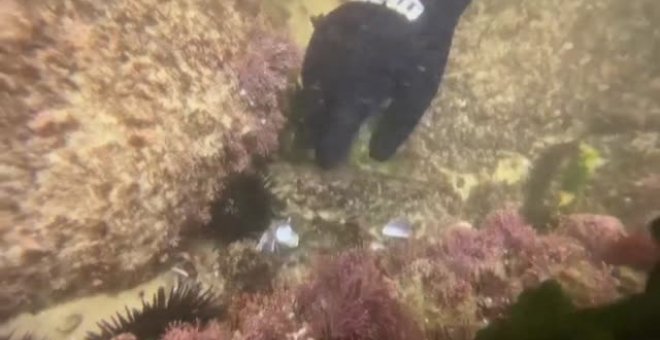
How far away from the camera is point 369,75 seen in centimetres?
407

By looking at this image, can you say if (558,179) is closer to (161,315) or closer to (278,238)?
(278,238)

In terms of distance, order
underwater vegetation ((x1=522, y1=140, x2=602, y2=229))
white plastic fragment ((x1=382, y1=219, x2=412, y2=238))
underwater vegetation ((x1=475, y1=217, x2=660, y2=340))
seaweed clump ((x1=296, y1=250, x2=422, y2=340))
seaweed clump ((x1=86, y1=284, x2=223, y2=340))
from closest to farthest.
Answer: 1. underwater vegetation ((x1=475, y1=217, x2=660, y2=340))
2. seaweed clump ((x1=296, y1=250, x2=422, y2=340))
3. seaweed clump ((x1=86, y1=284, x2=223, y2=340))
4. white plastic fragment ((x1=382, y1=219, x2=412, y2=238))
5. underwater vegetation ((x1=522, y1=140, x2=602, y2=229))

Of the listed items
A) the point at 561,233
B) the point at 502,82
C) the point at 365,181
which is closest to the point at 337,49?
the point at 365,181

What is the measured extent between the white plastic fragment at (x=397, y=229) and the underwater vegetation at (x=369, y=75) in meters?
0.49

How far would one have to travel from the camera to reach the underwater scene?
8.89 feet

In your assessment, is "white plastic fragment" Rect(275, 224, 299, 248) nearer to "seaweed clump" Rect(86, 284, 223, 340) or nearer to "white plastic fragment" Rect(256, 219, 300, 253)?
"white plastic fragment" Rect(256, 219, 300, 253)

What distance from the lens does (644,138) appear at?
4449 mm

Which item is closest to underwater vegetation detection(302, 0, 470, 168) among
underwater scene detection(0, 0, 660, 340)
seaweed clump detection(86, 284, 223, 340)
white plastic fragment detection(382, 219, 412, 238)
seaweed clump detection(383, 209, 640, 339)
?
underwater scene detection(0, 0, 660, 340)

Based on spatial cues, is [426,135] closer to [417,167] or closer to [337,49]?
[417,167]

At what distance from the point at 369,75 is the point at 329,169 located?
701 mm

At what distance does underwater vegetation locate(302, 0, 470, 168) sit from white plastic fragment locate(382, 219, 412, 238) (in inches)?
19.3

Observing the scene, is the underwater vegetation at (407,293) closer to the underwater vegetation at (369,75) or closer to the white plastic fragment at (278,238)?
the white plastic fragment at (278,238)

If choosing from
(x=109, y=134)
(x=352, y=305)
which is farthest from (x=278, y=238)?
(x=109, y=134)

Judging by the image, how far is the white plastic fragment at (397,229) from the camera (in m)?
3.97
